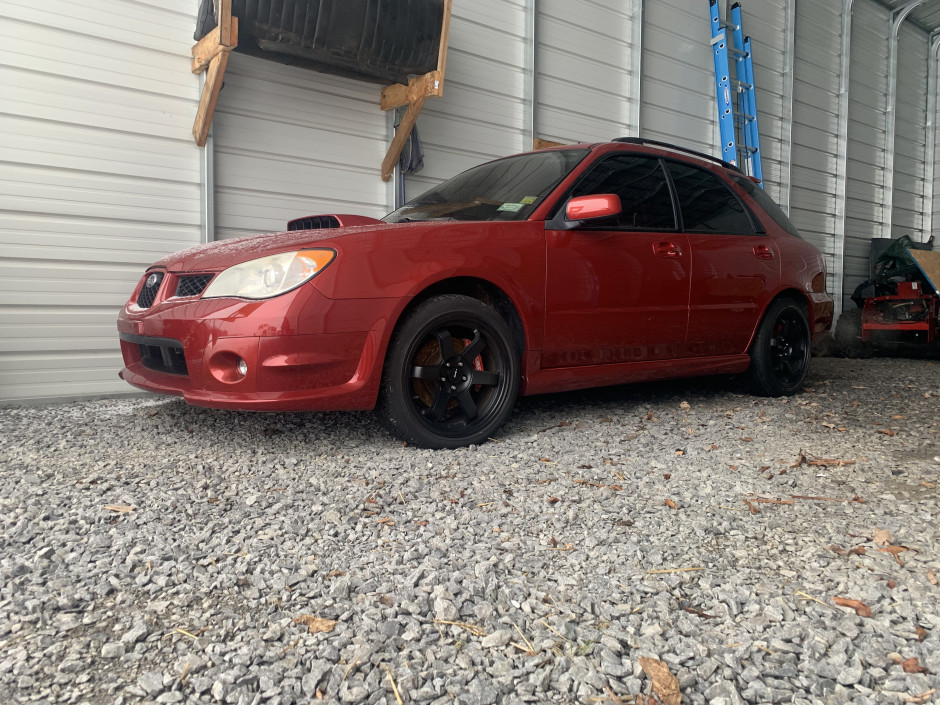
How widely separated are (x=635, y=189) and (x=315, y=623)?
2970mm

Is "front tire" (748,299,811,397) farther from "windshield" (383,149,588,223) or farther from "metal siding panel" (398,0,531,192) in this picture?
"metal siding panel" (398,0,531,192)

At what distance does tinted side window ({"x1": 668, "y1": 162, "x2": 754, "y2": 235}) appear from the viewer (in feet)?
13.0

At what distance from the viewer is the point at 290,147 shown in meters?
5.34

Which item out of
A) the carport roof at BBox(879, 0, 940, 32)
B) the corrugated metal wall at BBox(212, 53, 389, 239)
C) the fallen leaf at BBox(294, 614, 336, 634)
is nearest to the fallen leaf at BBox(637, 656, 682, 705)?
the fallen leaf at BBox(294, 614, 336, 634)

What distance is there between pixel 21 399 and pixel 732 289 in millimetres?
4604

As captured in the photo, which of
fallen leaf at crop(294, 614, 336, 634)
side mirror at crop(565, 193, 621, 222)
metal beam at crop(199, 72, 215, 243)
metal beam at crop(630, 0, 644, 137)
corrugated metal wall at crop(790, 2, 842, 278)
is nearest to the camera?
fallen leaf at crop(294, 614, 336, 634)

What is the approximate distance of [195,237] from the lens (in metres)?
4.95

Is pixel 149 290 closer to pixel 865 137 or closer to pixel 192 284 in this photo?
pixel 192 284

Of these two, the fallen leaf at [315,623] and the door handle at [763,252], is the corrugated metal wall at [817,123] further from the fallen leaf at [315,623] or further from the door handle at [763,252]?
the fallen leaf at [315,623]

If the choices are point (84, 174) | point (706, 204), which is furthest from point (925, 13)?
point (84, 174)

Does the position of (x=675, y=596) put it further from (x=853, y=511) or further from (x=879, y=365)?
(x=879, y=365)

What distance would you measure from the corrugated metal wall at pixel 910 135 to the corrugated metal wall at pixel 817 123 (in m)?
2.18

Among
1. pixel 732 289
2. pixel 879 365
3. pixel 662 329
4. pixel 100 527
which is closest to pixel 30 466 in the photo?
pixel 100 527

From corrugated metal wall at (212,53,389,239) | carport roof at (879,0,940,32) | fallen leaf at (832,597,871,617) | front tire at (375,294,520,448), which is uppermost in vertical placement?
carport roof at (879,0,940,32)
